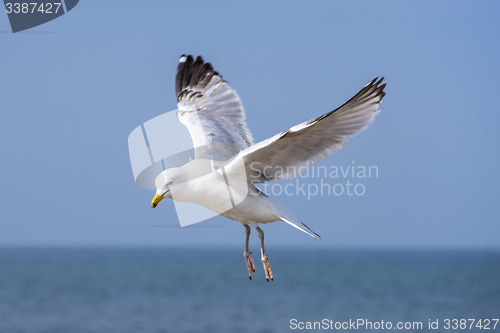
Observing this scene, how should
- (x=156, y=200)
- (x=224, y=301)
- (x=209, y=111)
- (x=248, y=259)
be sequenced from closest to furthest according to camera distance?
(x=156, y=200) < (x=248, y=259) < (x=209, y=111) < (x=224, y=301)

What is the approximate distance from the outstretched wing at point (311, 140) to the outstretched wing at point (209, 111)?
1.00m

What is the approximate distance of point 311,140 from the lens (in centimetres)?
801

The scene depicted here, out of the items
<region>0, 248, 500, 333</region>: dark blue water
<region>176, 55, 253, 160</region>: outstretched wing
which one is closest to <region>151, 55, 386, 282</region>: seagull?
<region>176, 55, 253, 160</region>: outstretched wing

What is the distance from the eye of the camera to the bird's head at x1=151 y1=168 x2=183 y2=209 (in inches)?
315

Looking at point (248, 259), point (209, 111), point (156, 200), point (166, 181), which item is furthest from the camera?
point (209, 111)

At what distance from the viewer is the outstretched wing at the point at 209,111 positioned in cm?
955

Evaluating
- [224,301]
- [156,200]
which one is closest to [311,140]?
[156,200]

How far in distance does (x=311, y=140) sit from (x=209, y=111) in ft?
8.51

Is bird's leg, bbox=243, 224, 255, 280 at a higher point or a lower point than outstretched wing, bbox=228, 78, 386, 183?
lower

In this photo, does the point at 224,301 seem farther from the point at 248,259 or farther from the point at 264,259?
the point at 264,259

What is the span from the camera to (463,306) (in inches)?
1587

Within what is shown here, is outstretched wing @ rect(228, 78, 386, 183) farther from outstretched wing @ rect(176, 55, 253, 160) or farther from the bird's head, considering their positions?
outstretched wing @ rect(176, 55, 253, 160)

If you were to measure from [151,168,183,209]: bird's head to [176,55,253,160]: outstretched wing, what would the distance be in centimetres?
98

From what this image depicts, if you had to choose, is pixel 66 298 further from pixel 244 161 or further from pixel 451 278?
pixel 244 161
